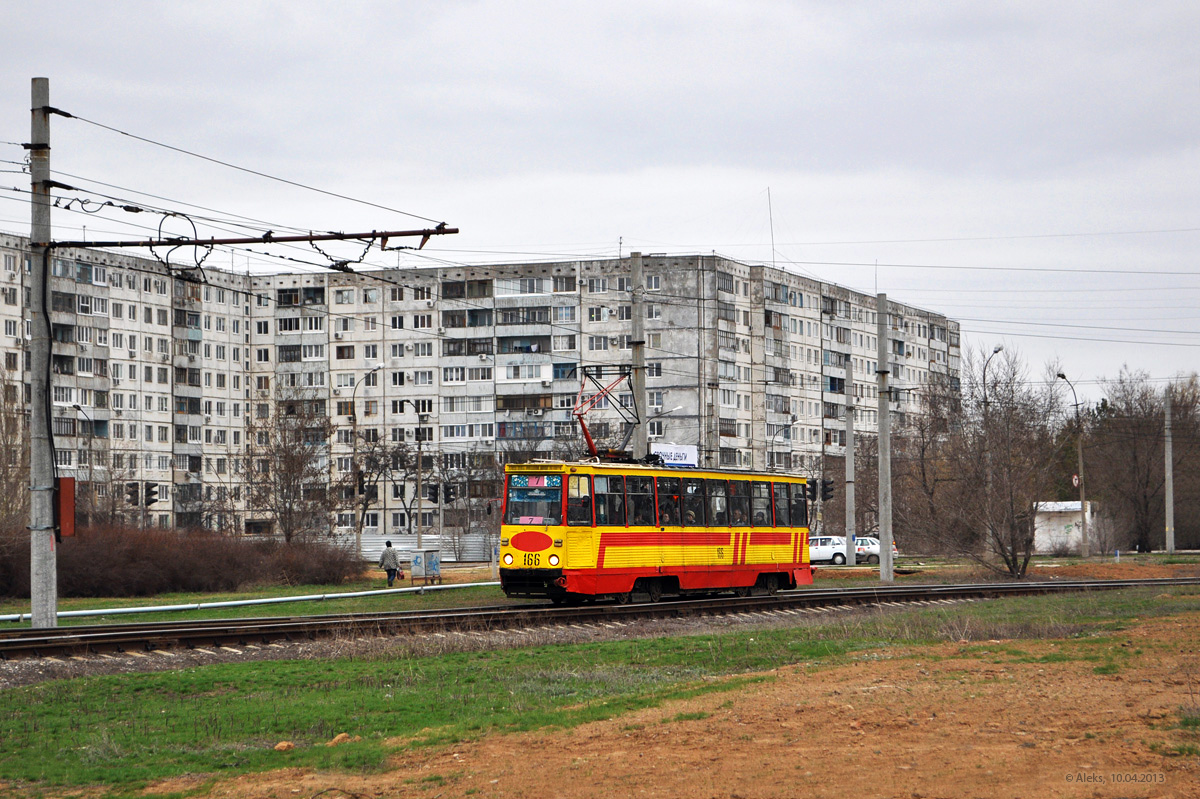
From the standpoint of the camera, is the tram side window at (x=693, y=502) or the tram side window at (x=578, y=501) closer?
the tram side window at (x=578, y=501)

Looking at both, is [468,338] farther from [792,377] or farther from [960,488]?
[960,488]

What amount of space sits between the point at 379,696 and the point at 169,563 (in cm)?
2944

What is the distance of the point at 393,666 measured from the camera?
17.8 m

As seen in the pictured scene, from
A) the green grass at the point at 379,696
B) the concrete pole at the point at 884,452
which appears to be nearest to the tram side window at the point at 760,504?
the concrete pole at the point at 884,452

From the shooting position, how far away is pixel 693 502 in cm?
3200

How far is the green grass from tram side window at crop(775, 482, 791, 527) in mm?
12768

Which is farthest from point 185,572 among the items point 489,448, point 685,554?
point 489,448

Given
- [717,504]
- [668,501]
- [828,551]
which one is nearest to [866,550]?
[828,551]

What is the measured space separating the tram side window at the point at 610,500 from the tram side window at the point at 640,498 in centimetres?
32

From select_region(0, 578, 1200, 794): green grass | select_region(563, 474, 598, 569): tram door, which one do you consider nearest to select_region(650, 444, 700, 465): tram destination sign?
select_region(563, 474, 598, 569): tram door

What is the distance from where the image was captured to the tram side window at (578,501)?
28406 millimetres

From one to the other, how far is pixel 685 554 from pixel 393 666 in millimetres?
14748

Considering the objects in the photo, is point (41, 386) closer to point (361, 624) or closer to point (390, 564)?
point (361, 624)

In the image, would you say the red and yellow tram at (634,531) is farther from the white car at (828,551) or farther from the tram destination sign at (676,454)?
the white car at (828,551)
